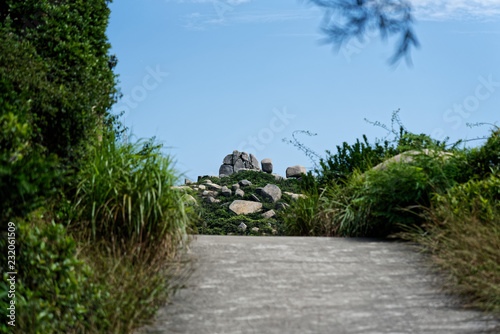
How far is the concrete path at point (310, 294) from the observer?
3734mm

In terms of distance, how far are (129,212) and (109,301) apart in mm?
1120

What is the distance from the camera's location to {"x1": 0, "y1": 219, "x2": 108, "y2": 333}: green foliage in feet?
11.4

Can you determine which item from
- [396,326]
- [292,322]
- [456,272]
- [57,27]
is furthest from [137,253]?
[57,27]

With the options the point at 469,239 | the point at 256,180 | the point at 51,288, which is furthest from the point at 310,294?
the point at 256,180

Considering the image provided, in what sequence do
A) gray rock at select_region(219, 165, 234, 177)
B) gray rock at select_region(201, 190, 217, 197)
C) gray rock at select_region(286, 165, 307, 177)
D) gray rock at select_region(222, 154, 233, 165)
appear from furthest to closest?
gray rock at select_region(222, 154, 233, 165)
gray rock at select_region(219, 165, 234, 177)
gray rock at select_region(286, 165, 307, 177)
gray rock at select_region(201, 190, 217, 197)

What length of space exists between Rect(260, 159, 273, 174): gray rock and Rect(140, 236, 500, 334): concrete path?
1445 cm

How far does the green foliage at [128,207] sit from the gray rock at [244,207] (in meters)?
9.10

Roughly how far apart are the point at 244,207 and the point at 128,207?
985 cm

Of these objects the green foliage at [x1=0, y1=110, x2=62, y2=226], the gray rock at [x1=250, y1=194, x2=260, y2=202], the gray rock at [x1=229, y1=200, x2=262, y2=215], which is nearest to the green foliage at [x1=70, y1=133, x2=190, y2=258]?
the green foliage at [x1=0, y1=110, x2=62, y2=226]

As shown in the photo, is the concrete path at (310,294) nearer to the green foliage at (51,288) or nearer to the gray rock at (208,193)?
the green foliage at (51,288)

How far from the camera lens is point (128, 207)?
470 centimetres

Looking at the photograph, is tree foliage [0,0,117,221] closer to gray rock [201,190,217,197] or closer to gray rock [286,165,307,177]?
gray rock [201,190,217,197]

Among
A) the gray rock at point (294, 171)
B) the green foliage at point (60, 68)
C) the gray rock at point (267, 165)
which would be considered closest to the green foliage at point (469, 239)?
the green foliage at point (60, 68)

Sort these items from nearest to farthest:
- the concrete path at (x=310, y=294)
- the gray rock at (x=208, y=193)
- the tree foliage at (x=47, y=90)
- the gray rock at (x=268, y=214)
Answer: the tree foliage at (x=47, y=90), the concrete path at (x=310, y=294), the gray rock at (x=268, y=214), the gray rock at (x=208, y=193)
